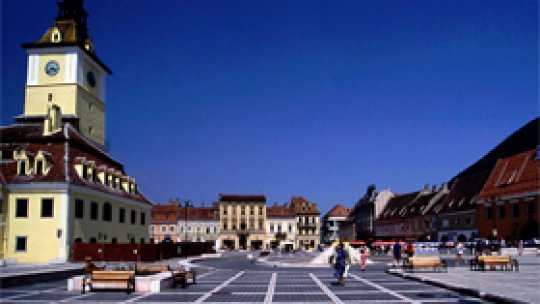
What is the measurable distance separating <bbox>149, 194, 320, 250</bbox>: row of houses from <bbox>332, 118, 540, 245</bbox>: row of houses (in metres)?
17.9

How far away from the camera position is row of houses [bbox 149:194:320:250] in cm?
10469

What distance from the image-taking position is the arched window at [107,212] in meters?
44.2

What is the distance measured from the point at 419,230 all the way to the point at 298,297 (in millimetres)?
70721

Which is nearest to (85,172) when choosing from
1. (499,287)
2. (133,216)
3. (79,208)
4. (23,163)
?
(79,208)

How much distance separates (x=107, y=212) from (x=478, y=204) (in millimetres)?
41261

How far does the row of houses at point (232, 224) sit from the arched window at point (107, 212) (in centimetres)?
5889

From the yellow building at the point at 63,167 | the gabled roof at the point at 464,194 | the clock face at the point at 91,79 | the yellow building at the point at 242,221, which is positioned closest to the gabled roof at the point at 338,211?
the yellow building at the point at 242,221

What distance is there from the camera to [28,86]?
176 feet

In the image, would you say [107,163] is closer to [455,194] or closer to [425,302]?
[425,302]

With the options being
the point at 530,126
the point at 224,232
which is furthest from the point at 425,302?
the point at 224,232

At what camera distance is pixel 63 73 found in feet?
173

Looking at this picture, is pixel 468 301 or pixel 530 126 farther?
pixel 530 126

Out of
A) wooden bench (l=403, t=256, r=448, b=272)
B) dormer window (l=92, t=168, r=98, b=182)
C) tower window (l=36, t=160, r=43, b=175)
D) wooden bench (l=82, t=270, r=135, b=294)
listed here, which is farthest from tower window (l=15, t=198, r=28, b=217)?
wooden bench (l=403, t=256, r=448, b=272)

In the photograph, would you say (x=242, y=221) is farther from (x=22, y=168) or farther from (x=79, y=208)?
(x=22, y=168)
